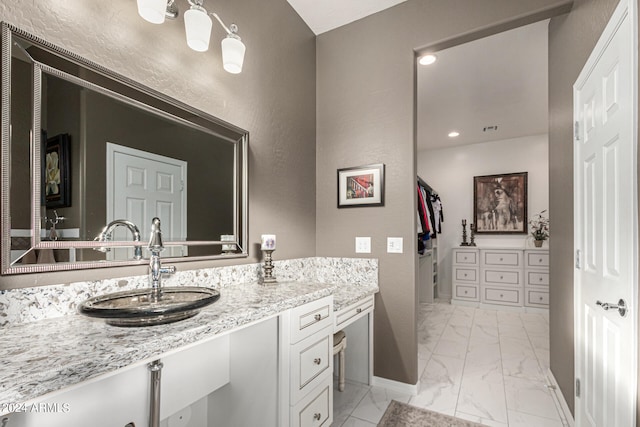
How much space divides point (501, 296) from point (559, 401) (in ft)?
9.06

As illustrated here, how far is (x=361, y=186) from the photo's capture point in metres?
2.39

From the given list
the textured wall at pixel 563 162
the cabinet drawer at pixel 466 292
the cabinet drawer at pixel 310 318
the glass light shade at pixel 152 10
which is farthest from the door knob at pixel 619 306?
the cabinet drawer at pixel 466 292

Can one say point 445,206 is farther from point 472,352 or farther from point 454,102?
point 472,352

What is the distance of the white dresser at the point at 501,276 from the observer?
4375 millimetres

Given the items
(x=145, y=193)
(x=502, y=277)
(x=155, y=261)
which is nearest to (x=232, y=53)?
(x=145, y=193)

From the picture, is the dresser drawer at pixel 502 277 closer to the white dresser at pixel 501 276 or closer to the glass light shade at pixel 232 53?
the white dresser at pixel 501 276

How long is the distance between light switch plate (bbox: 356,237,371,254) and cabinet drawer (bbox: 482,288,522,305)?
3339mm

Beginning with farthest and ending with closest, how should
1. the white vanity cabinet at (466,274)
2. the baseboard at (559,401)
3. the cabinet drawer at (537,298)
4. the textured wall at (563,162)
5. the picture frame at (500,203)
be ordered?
the picture frame at (500,203) < the white vanity cabinet at (466,274) < the cabinet drawer at (537,298) < the baseboard at (559,401) < the textured wall at (563,162)

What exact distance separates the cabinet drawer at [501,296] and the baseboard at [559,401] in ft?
7.44

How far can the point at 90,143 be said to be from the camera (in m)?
1.16

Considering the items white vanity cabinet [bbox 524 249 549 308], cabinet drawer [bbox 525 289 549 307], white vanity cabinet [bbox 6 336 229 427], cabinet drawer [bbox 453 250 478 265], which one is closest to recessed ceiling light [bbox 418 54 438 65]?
white vanity cabinet [bbox 6 336 229 427]

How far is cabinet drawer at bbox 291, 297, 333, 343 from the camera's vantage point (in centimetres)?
136

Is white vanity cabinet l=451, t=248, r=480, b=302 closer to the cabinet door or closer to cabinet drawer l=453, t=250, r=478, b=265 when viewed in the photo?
cabinet drawer l=453, t=250, r=478, b=265

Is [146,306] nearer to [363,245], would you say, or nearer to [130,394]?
[130,394]
